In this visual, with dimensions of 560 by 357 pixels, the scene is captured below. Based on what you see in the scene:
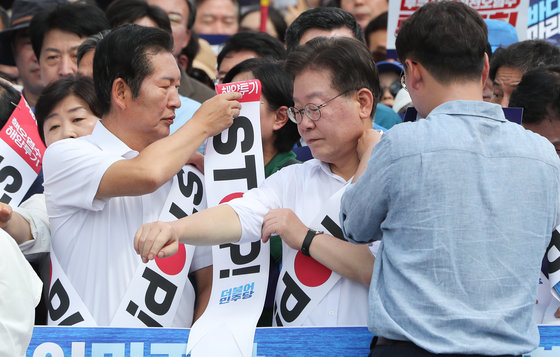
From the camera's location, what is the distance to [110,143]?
12.8ft

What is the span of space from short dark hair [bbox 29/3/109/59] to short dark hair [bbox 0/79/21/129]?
5.07ft

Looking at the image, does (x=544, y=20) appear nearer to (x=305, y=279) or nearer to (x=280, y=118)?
(x=280, y=118)

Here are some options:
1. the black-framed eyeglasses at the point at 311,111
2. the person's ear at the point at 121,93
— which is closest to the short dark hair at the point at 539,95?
the black-framed eyeglasses at the point at 311,111

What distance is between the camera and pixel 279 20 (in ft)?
27.5

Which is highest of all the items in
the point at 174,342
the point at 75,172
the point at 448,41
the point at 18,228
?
the point at 448,41

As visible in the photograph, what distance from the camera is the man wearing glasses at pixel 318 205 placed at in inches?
133

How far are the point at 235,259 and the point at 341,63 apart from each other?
0.95m

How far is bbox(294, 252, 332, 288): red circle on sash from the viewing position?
11.4 ft

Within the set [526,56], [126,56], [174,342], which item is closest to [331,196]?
[174,342]

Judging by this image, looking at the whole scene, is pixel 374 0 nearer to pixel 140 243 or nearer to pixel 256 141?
pixel 256 141

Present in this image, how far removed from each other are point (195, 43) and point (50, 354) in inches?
154

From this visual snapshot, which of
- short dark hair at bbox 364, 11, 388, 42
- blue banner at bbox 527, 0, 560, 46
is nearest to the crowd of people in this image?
blue banner at bbox 527, 0, 560, 46

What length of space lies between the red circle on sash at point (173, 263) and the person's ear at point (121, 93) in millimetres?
712

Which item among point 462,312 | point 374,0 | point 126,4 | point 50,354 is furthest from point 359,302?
point 374,0
